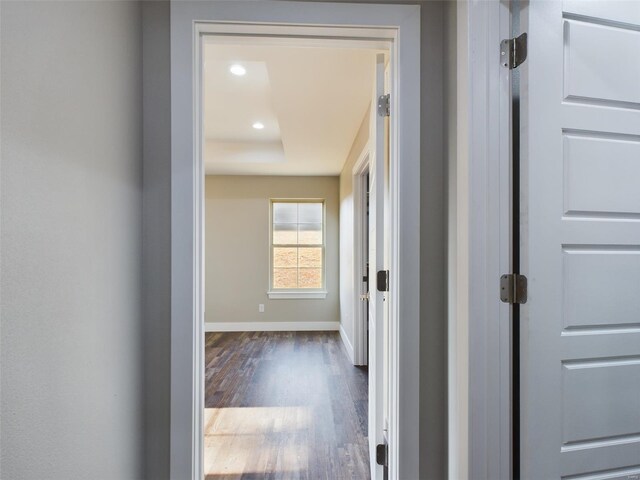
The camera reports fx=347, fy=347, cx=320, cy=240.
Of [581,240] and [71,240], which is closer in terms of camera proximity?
[71,240]

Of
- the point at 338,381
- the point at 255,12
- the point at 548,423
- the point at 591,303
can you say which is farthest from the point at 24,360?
the point at 338,381

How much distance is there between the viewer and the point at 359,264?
3.93 m

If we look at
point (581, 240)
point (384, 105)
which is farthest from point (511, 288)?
point (384, 105)

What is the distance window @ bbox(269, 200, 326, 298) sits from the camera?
5.46 metres

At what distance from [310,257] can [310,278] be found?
0.33 m

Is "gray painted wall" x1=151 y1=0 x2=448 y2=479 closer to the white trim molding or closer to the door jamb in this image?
the door jamb

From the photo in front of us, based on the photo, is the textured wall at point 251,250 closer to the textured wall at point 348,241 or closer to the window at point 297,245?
the window at point 297,245

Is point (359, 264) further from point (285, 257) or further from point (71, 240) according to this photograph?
point (71, 240)

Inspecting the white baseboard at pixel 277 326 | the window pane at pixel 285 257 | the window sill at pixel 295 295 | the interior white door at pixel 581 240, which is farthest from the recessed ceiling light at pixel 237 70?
the white baseboard at pixel 277 326

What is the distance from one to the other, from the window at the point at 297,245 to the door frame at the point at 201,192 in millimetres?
4144

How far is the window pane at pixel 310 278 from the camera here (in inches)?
215

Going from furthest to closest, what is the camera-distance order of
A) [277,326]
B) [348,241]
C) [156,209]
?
1. [277,326]
2. [348,241]
3. [156,209]

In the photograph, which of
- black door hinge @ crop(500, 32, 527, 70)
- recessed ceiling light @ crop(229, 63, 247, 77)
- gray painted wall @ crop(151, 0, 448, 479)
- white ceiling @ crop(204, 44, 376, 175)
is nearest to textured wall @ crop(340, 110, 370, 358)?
white ceiling @ crop(204, 44, 376, 175)

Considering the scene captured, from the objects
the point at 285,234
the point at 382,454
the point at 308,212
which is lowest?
the point at 382,454
